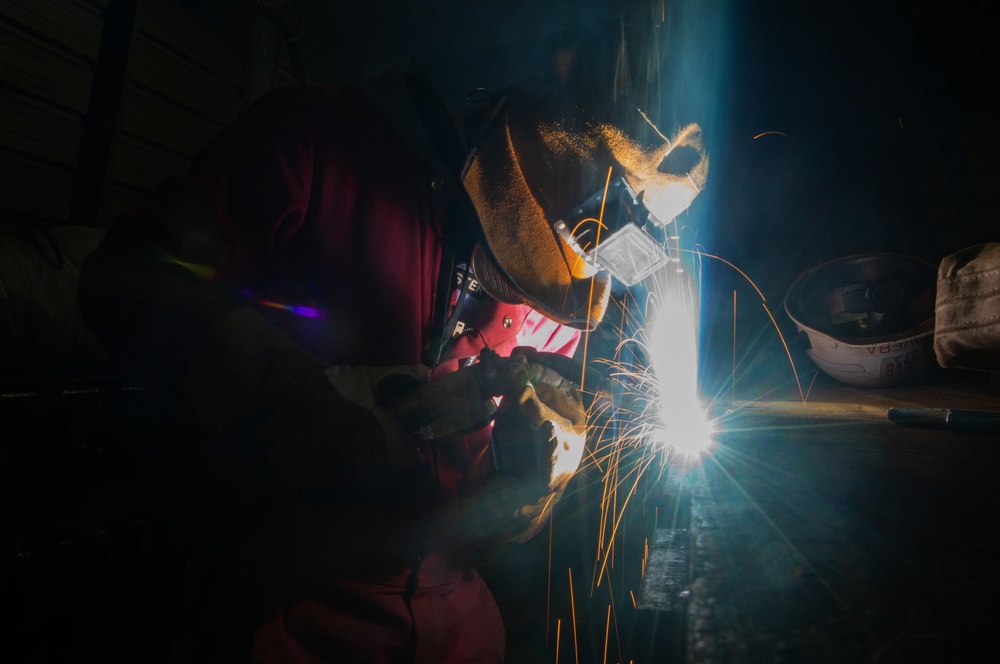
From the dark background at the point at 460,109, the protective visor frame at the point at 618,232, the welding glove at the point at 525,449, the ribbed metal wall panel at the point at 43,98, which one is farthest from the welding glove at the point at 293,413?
the ribbed metal wall panel at the point at 43,98

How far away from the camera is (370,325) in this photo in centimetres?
126

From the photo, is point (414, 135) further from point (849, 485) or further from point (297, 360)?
point (849, 485)

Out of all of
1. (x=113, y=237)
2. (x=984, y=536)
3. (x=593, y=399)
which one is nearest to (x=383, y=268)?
(x=113, y=237)

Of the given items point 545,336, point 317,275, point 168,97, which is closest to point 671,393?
point 545,336

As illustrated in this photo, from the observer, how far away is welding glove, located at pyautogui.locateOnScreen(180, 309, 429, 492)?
88 cm

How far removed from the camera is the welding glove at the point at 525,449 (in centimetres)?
113

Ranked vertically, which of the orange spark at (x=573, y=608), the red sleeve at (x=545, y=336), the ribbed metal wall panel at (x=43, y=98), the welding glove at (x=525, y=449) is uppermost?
the ribbed metal wall panel at (x=43, y=98)

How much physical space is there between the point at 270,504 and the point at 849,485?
1.44m

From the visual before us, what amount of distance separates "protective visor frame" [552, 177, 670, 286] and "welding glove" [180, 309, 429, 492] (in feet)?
2.62

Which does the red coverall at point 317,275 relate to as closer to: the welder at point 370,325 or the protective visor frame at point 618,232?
the welder at point 370,325

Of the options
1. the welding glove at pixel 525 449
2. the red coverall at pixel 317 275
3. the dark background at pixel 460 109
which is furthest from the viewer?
the dark background at pixel 460 109

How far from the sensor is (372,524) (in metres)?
1.11

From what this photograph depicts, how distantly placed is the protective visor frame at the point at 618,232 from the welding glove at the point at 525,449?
407 millimetres

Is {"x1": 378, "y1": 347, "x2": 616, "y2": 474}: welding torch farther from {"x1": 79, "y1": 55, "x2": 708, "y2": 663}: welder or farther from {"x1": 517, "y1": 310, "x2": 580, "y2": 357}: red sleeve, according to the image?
{"x1": 517, "y1": 310, "x2": 580, "y2": 357}: red sleeve
